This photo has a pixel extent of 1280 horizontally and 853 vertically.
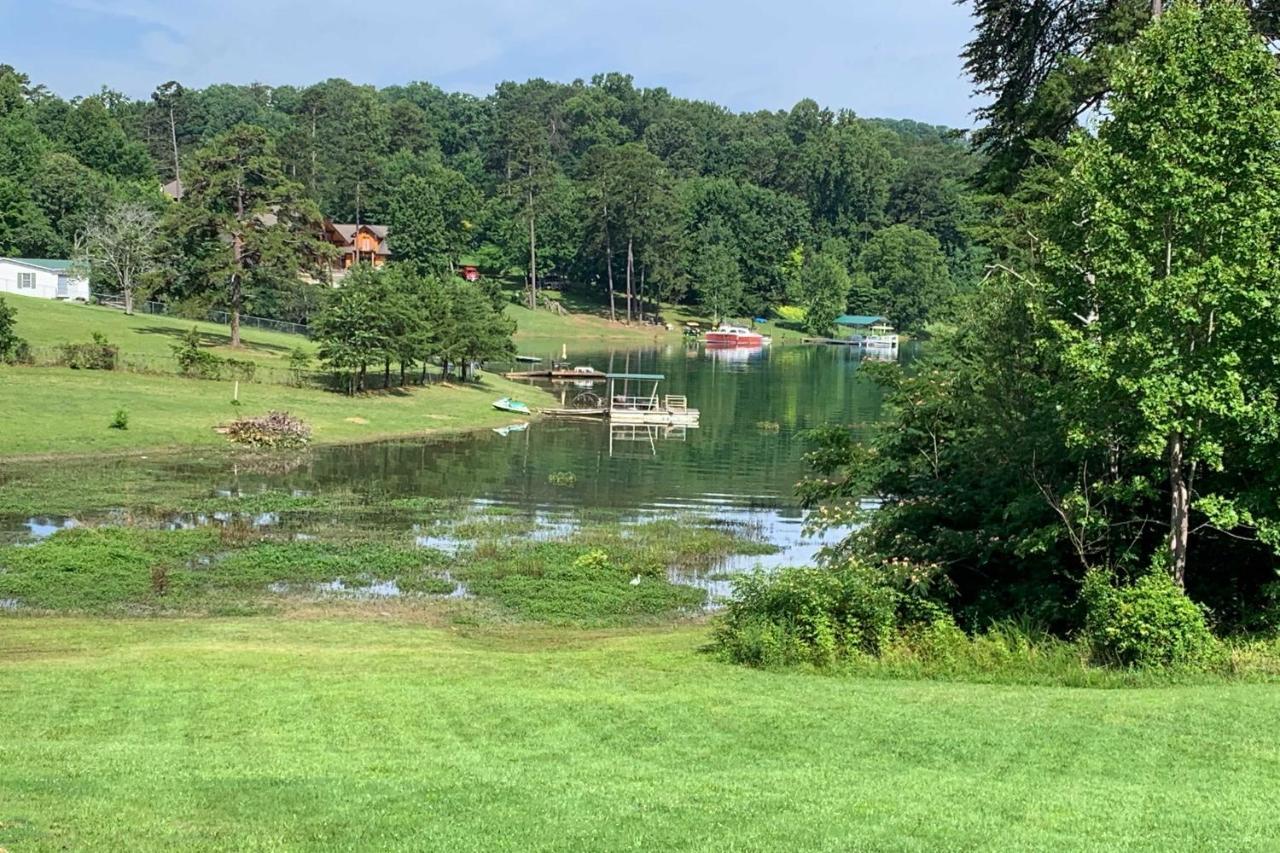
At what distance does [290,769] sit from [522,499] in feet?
93.9

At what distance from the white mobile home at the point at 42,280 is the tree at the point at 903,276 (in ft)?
351

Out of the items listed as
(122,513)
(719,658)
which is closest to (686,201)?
(122,513)

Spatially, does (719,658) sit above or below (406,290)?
below

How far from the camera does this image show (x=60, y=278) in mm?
93500

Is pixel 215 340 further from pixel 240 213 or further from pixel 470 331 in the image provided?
pixel 470 331

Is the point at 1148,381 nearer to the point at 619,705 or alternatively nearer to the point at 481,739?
the point at 619,705

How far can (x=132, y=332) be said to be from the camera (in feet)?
245

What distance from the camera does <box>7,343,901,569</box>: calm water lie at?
40312mm

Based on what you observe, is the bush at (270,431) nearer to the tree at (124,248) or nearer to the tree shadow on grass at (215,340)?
the tree shadow on grass at (215,340)

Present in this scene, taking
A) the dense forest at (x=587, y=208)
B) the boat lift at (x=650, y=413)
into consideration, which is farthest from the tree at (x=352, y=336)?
the dense forest at (x=587, y=208)

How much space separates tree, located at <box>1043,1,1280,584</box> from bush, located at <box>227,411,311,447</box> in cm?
3789

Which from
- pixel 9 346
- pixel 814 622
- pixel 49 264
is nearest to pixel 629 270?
pixel 49 264

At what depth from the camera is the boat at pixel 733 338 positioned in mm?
140788

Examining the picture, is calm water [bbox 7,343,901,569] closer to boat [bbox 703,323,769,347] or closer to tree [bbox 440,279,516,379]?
tree [bbox 440,279,516,379]
